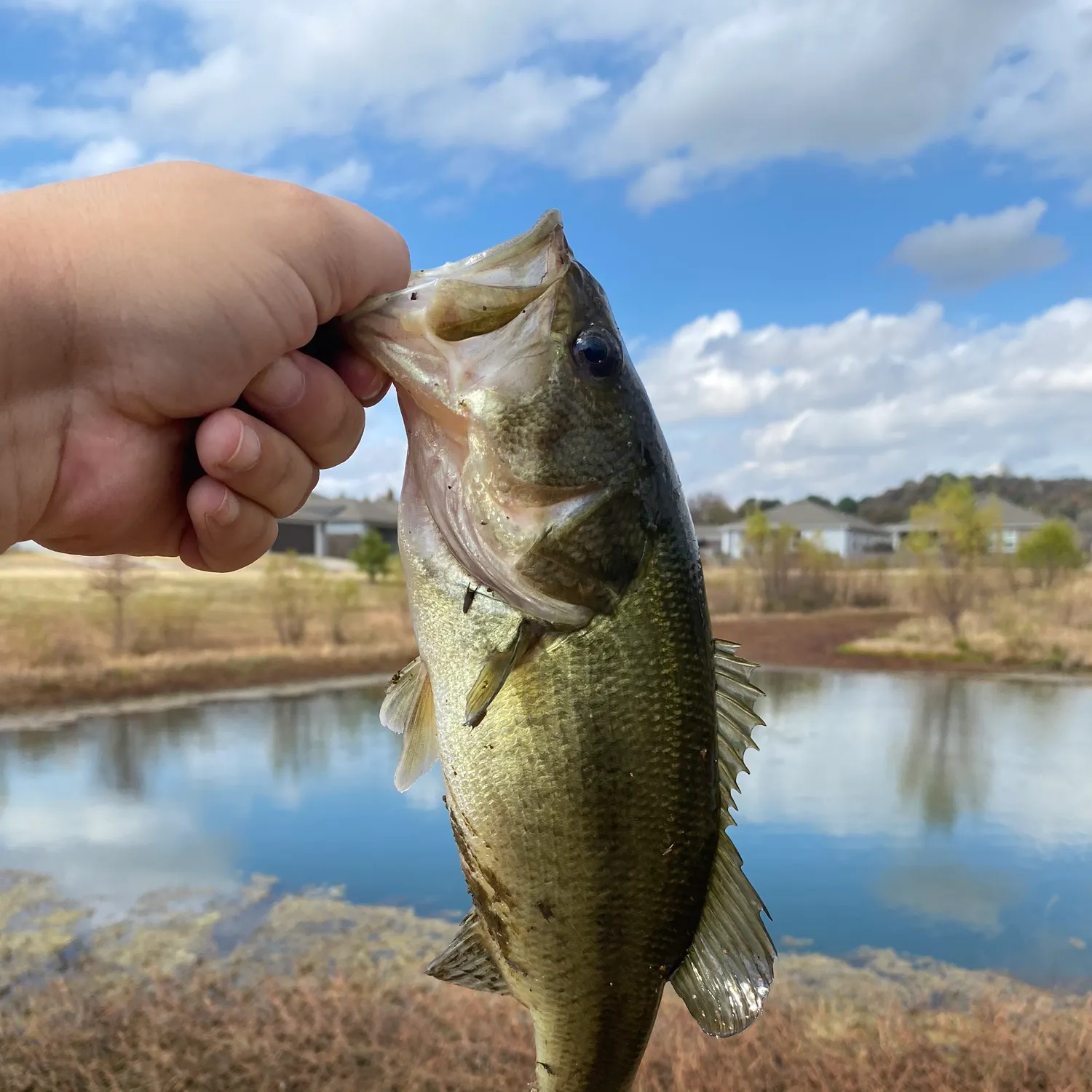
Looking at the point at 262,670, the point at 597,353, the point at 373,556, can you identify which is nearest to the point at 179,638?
the point at 262,670

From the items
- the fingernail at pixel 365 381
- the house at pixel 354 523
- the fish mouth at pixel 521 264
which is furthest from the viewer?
the house at pixel 354 523

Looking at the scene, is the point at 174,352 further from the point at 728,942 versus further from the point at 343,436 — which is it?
the point at 728,942

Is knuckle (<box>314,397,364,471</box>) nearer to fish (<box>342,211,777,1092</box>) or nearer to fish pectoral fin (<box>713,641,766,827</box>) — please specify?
fish (<box>342,211,777,1092</box>)

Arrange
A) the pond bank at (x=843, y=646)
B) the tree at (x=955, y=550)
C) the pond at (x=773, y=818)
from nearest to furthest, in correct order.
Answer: the pond at (x=773, y=818)
the pond bank at (x=843, y=646)
the tree at (x=955, y=550)

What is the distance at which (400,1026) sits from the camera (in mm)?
4688

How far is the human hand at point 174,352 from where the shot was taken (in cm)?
135

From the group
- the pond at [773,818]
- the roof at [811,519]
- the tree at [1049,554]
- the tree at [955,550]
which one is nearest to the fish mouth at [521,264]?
the pond at [773,818]

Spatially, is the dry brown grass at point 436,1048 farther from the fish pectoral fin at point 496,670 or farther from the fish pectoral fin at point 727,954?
the fish pectoral fin at point 496,670

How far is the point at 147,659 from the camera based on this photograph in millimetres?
17250

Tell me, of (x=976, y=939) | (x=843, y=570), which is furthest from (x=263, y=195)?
(x=843, y=570)

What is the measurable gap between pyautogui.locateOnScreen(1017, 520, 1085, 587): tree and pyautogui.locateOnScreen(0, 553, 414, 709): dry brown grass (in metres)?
18.7

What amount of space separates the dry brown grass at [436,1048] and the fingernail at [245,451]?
372cm

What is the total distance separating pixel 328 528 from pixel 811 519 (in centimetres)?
3085

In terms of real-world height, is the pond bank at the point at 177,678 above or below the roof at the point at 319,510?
below
